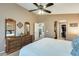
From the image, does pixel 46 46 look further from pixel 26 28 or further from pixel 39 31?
pixel 26 28

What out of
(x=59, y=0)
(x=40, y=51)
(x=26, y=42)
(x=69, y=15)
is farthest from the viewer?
(x=26, y=42)

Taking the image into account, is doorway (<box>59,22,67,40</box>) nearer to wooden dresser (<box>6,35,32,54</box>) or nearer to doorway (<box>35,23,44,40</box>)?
doorway (<box>35,23,44,40</box>)

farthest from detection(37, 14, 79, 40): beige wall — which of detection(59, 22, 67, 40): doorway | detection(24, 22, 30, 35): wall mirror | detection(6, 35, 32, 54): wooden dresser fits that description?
detection(6, 35, 32, 54): wooden dresser

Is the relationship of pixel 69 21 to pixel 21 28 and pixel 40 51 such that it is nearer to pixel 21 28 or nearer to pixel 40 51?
pixel 40 51

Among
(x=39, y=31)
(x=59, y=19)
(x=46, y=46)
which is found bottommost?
(x=46, y=46)

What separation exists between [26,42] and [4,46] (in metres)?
0.49

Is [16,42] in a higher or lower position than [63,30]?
lower

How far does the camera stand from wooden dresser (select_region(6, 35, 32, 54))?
7.30ft

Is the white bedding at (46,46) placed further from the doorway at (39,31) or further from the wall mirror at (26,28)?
the wall mirror at (26,28)

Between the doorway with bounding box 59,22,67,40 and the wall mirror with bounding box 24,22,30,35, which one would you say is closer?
the doorway with bounding box 59,22,67,40

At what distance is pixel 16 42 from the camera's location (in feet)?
7.39

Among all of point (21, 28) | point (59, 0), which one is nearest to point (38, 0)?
point (59, 0)

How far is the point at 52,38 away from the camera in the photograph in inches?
85.7

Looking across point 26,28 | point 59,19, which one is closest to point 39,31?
point 26,28
